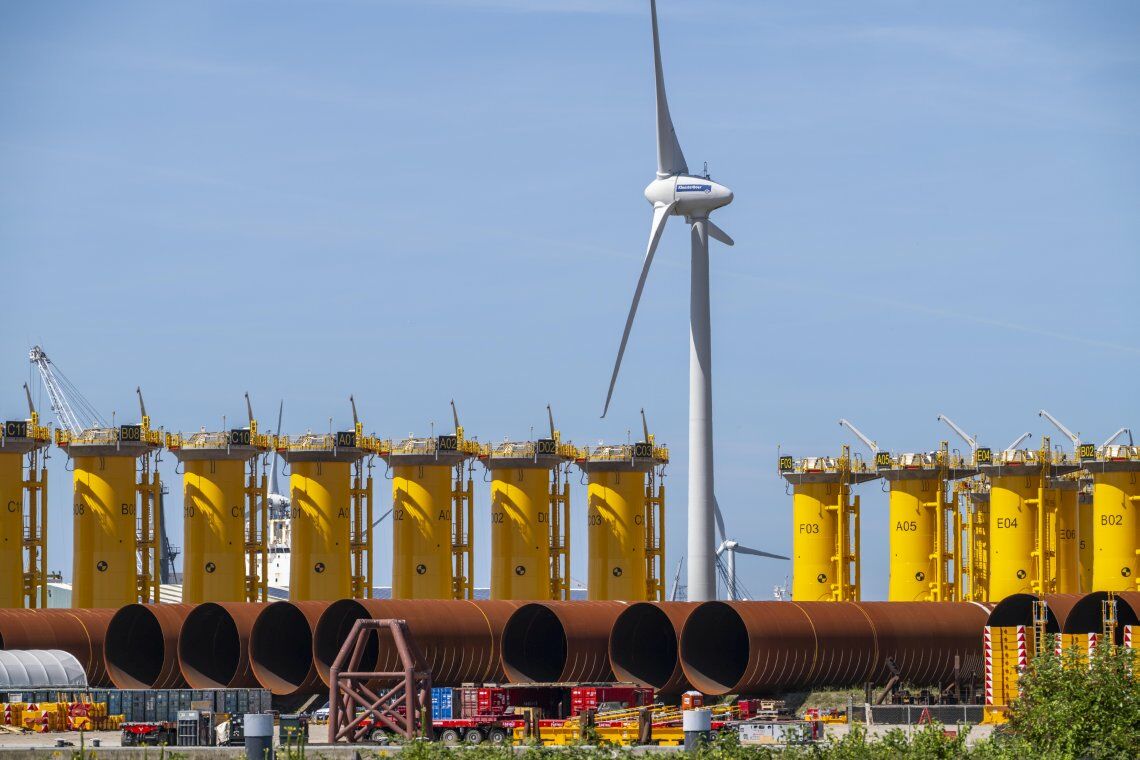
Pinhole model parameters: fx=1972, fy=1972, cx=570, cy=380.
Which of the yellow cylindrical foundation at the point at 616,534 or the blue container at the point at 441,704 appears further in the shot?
the yellow cylindrical foundation at the point at 616,534

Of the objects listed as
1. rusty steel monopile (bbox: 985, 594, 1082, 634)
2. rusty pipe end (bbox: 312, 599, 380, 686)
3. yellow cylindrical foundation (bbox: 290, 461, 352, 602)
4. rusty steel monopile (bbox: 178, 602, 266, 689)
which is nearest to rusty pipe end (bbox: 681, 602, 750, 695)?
rusty steel monopile (bbox: 985, 594, 1082, 634)

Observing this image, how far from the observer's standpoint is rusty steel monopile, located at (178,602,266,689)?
66938 mm

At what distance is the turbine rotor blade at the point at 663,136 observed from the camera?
75.4 metres

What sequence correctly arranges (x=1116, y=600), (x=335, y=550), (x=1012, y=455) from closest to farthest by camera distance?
1. (x=1116, y=600)
2. (x=335, y=550)
3. (x=1012, y=455)

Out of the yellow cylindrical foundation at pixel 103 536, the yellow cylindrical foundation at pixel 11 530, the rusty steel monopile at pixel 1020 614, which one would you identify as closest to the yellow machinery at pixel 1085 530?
the rusty steel monopile at pixel 1020 614

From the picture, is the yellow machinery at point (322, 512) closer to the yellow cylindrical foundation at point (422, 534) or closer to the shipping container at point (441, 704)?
the yellow cylindrical foundation at point (422, 534)

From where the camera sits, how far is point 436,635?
216 feet

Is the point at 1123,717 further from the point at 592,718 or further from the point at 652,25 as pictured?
the point at 652,25

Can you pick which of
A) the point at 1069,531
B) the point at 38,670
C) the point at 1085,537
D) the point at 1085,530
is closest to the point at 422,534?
the point at 38,670

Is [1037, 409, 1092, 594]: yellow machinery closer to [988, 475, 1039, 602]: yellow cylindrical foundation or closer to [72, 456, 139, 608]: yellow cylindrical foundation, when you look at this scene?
[988, 475, 1039, 602]: yellow cylindrical foundation

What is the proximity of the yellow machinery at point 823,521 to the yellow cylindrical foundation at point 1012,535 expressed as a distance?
6764mm

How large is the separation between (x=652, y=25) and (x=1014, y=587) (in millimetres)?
38303

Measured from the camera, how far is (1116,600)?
7088cm

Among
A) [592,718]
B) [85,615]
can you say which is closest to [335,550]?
[85,615]
